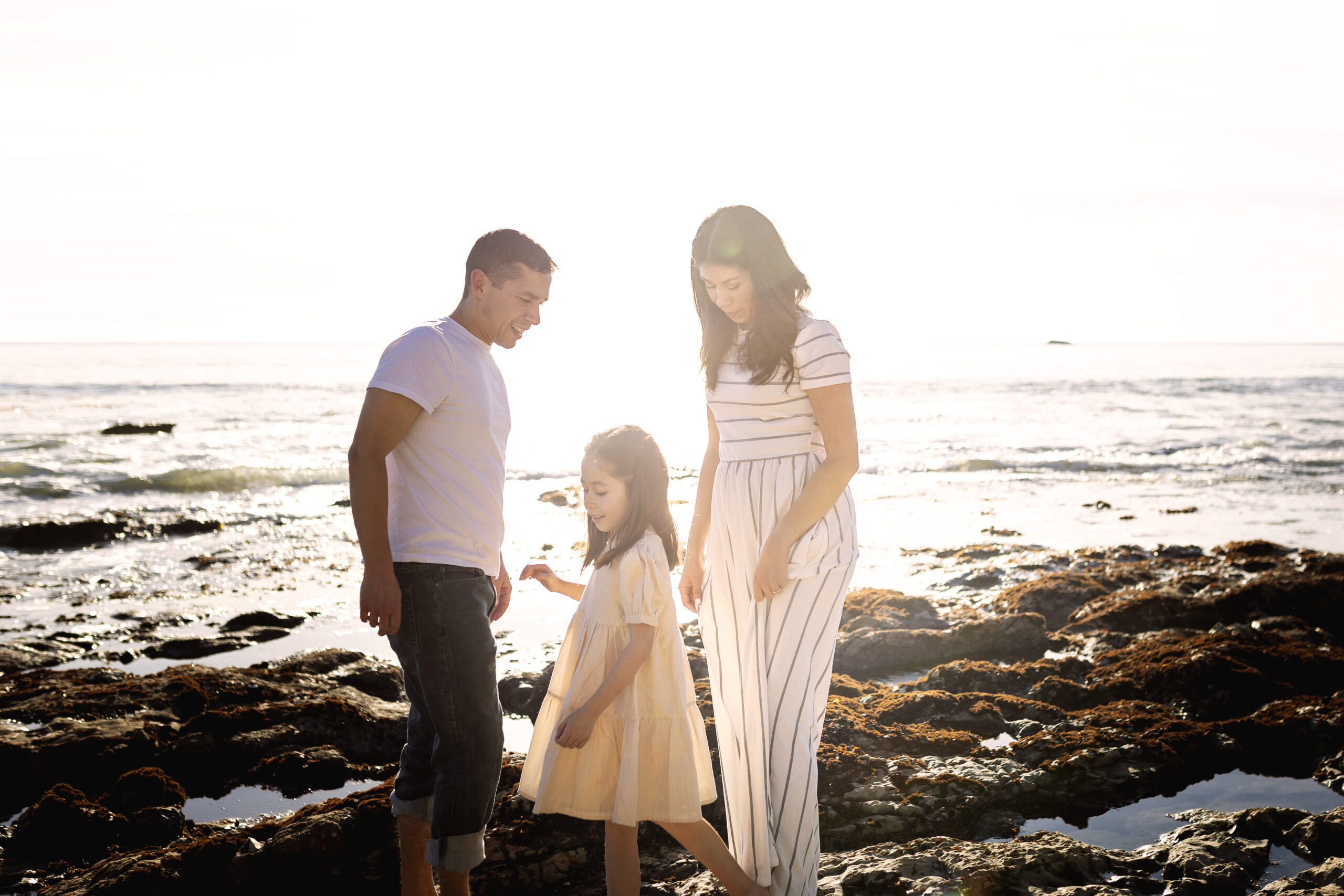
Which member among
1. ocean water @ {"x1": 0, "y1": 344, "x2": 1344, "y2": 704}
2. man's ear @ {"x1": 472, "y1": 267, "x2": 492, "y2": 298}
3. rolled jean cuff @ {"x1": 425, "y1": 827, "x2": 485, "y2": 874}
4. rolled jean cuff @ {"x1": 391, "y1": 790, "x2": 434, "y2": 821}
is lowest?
ocean water @ {"x1": 0, "y1": 344, "x2": 1344, "y2": 704}

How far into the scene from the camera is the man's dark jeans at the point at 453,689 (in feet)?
9.29

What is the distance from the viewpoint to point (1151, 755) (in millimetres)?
4465

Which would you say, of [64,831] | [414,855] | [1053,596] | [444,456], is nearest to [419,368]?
[444,456]

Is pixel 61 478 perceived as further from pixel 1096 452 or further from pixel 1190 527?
pixel 1096 452

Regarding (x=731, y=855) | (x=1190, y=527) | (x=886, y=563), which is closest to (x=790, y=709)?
(x=731, y=855)

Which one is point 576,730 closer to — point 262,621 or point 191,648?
point 191,648

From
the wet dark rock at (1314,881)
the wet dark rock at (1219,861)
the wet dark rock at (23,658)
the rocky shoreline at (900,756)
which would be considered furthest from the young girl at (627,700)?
the wet dark rock at (23,658)

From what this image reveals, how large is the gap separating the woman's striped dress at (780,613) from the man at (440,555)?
2.63 feet

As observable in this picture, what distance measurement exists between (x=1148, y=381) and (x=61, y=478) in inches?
2121

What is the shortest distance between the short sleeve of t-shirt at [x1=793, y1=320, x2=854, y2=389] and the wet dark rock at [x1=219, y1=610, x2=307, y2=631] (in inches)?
261

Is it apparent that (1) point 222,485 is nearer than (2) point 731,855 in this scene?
No

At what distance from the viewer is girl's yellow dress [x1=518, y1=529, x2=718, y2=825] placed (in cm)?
303

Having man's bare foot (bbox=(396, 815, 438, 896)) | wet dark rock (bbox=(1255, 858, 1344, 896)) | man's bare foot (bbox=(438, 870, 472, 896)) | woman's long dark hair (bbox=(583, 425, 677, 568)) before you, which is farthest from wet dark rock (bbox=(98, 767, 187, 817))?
wet dark rock (bbox=(1255, 858, 1344, 896))

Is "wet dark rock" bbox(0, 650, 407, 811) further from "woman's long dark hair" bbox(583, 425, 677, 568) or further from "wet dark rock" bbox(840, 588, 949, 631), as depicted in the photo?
"wet dark rock" bbox(840, 588, 949, 631)
